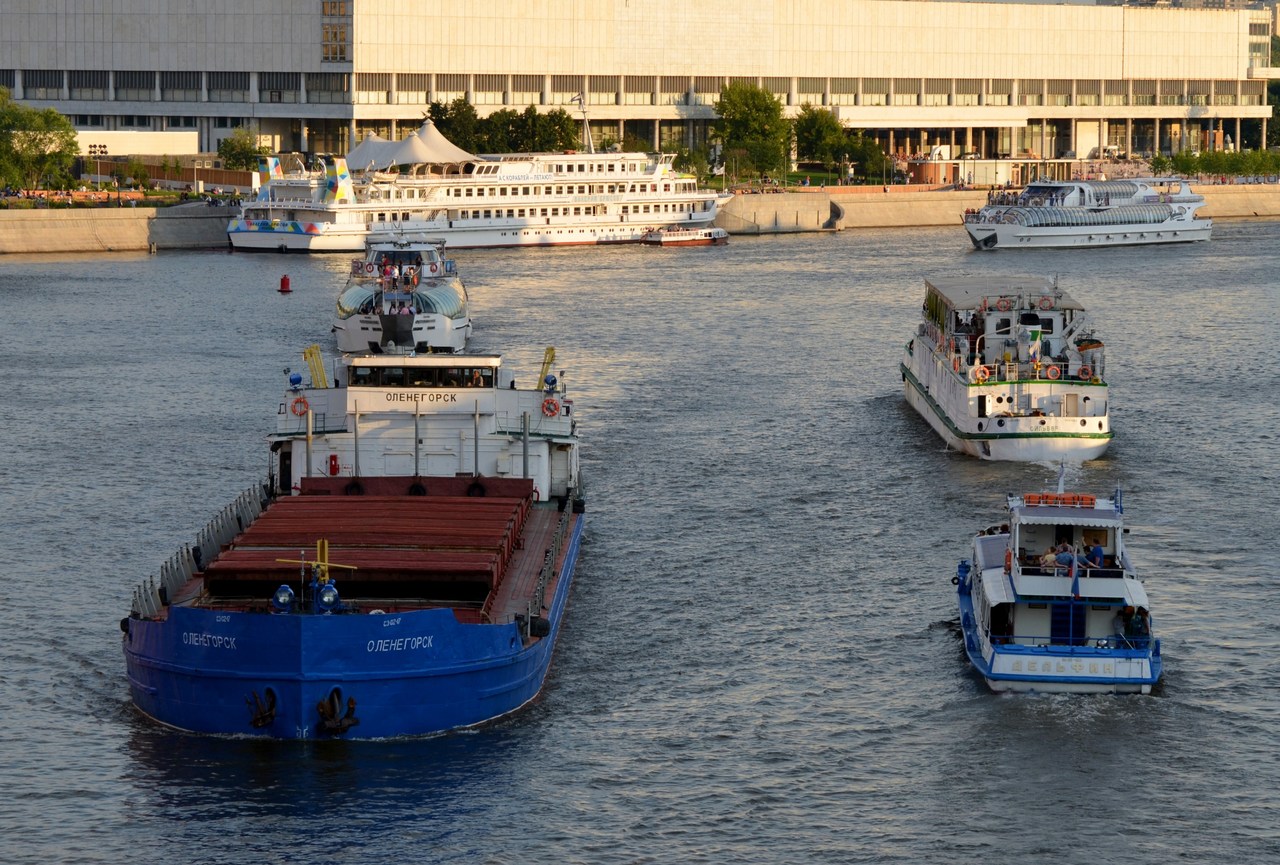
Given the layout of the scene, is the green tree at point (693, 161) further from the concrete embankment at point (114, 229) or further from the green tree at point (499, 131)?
the concrete embankment at point (114, 229)

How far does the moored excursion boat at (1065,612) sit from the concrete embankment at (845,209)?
124618 millimetres

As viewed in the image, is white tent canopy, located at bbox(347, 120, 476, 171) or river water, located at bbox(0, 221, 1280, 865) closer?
river water, located at bbox(0, 221, 1280, 865)

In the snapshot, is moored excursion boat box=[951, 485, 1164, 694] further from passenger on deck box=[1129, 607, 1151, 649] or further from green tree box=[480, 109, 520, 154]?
green tree box=[480, 109, 520, 154]

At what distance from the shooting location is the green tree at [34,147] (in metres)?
152

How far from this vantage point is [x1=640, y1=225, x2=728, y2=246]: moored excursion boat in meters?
145

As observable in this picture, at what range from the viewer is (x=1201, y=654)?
124ft

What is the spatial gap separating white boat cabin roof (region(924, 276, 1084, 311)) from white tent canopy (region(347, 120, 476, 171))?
81.9m

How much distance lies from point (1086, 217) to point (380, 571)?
385 feet

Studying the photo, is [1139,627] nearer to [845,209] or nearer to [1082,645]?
[1082,645]

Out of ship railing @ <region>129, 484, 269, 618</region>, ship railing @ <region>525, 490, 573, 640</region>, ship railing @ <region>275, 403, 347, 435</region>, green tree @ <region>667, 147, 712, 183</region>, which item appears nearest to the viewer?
ship railing @ <region>525, 490, 573, 640</region>

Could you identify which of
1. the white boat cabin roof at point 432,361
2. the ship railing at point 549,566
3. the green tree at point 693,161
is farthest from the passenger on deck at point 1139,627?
the green tree at point 693,161

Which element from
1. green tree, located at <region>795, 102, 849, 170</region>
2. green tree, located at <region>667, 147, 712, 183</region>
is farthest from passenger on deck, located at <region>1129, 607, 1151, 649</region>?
green tree, located at <region>795, 102, 849, 170</region>

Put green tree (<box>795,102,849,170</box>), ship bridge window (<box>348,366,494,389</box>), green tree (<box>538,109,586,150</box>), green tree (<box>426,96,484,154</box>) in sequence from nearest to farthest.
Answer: ship bridge window (<box>348,366,494,389</box>)
green tree (<box>426,96,484,154</box>)
green tree (<box>538,109,586,150</box>)
green tree (<box>795,102,849,170</box>)

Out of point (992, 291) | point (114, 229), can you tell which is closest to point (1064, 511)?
point (992, 291)
